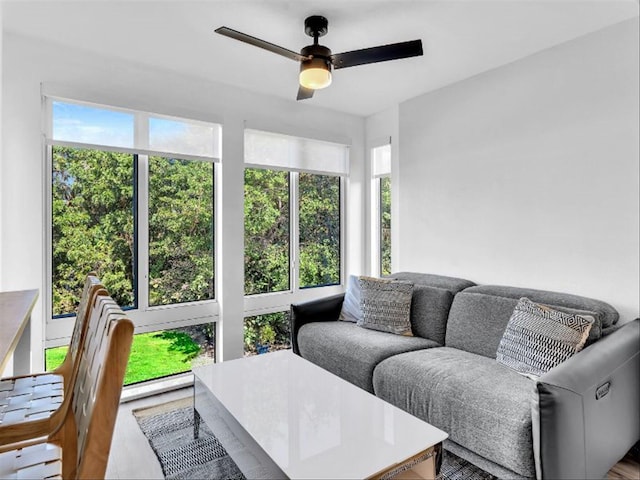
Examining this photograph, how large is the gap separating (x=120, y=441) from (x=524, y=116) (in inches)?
136

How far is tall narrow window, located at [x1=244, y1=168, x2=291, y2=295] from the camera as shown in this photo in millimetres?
3523

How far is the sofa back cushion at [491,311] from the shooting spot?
2.22 m

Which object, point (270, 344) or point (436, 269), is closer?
point (436, 269)

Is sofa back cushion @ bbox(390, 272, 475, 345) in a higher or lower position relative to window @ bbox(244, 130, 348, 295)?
lower

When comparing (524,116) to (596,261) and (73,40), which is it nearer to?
(596,261)

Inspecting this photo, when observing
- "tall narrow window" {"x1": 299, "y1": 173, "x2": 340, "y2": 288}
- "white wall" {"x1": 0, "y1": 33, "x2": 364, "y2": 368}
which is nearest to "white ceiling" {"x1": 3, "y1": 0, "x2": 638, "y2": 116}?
"white wall" {"x1": 0, "y1": 33, "x2": 364, "y2": 368}

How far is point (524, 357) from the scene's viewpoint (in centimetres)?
210

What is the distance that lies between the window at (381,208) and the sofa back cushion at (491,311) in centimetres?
132

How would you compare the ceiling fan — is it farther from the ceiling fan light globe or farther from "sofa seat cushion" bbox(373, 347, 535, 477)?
"sofa seat cushion" bbox(373, 347, 535, 477)

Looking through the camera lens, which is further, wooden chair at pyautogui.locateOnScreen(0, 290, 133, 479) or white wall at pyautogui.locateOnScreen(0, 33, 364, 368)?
white wall at pyautogui.locateOnScreen(0, 33, 364, 368)

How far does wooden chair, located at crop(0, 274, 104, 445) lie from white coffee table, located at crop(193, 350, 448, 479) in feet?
2.26

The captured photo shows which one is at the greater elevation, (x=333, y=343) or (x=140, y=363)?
(x=333, y=343)

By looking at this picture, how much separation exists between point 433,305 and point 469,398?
1.08m

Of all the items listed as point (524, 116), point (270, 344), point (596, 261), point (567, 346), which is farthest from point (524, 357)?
point (270, 344)
